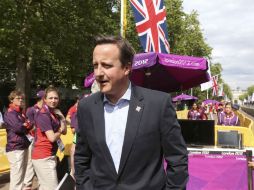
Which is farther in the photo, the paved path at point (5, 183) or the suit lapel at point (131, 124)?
the paved path at point (5, 183)

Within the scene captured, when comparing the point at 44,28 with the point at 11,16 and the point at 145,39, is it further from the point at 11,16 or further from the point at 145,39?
the point at 145,39

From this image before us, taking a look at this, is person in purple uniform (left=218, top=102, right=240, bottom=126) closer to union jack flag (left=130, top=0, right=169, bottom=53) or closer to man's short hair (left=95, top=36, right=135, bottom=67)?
union jack flag (left=130, top=0, right=169, bottom=53)

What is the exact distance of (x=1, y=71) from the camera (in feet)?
130

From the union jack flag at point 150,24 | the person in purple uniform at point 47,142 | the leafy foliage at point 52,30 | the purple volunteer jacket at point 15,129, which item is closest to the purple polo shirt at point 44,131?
the person in purple uniform at point 47,142

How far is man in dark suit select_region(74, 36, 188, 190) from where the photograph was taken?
249 cm

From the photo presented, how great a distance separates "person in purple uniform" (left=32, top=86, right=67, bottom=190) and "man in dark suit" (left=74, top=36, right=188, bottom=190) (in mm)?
2811

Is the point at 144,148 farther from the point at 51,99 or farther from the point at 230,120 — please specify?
the point at 230,120

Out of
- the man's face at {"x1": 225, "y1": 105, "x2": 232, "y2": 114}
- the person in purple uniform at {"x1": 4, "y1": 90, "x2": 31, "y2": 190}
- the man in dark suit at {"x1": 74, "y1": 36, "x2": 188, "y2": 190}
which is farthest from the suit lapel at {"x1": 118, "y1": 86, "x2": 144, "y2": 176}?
the man's face at {"x1": 225, "y1": 105, "x2": 232, "y2": 114}

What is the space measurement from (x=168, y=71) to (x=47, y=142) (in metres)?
5.21

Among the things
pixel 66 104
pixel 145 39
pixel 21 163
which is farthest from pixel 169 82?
pixel 66 104

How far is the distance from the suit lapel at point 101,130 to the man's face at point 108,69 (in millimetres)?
150

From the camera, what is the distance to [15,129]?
22.0 feet

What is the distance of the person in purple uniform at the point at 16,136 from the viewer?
672 cm

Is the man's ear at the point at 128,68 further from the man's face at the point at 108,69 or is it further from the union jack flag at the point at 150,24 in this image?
the union jack flag at the point at 150,24
